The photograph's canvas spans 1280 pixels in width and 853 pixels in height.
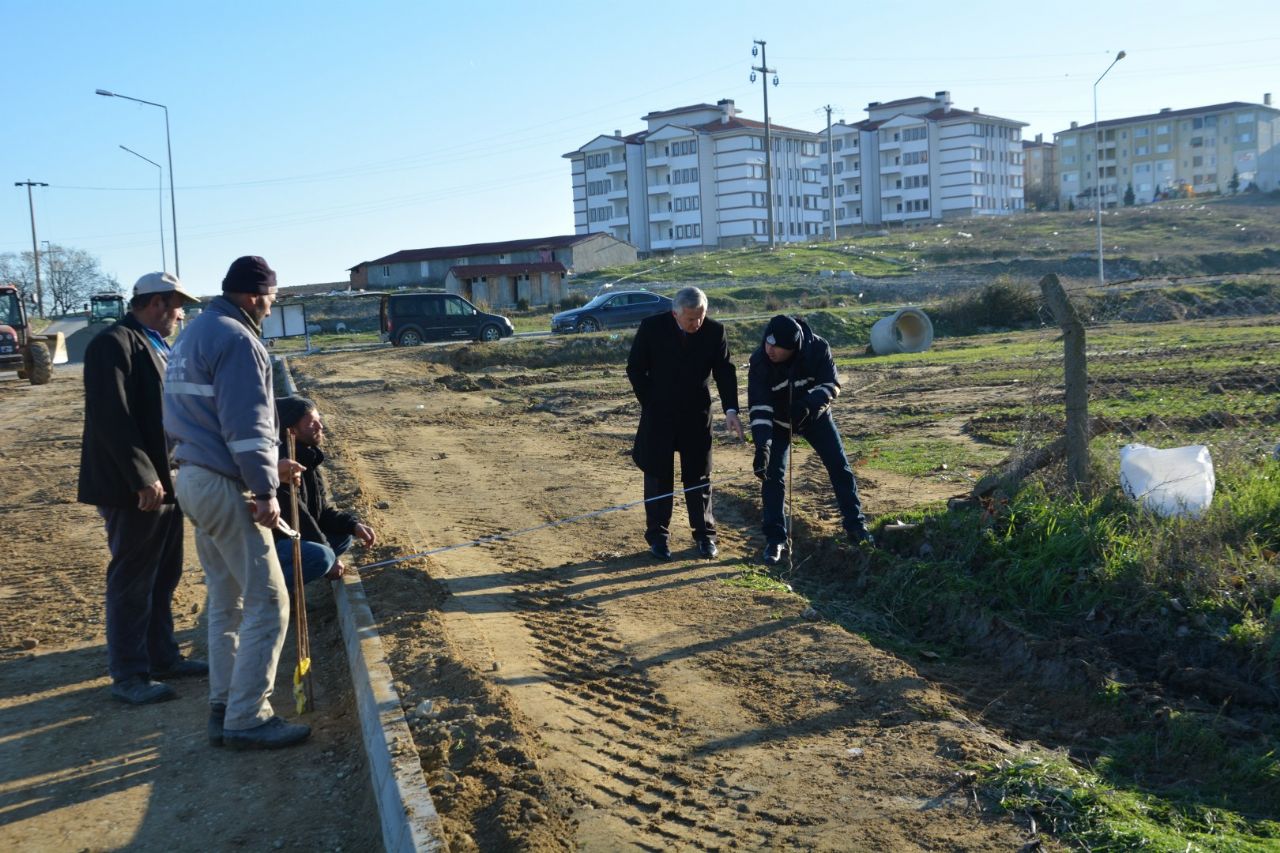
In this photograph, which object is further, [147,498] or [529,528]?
[529,528]

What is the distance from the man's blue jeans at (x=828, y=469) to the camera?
316 inches

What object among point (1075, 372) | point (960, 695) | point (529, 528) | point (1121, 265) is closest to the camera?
point (960, 695)

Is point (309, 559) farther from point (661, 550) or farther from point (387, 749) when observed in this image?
point (661, 550)

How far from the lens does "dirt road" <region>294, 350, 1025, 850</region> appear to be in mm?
4203

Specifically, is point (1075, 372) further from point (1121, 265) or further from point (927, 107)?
point (927, 107)

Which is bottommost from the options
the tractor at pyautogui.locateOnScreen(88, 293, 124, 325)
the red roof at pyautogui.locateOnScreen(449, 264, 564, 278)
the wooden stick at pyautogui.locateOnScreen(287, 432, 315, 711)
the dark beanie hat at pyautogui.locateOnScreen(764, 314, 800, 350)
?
the wooden stick at pyautogui.locateOnScreen(287, 432, 315, 711)

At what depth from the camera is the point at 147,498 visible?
5.64m

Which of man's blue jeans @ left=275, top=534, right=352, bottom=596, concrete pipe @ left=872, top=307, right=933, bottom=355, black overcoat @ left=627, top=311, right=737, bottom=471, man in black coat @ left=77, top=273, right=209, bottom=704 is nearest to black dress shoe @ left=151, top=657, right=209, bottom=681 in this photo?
man in black coat @ left=77, top=273, right=209, bottom=704

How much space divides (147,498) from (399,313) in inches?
1248

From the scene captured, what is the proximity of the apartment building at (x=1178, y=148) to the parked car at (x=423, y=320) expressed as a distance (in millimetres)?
102982

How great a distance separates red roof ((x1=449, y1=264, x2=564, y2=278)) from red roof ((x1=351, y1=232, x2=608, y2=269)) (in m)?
17.5

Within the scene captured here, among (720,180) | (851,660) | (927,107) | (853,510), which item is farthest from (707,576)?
(927,107)

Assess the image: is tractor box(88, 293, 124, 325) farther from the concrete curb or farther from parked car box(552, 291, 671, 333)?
the concrete curb

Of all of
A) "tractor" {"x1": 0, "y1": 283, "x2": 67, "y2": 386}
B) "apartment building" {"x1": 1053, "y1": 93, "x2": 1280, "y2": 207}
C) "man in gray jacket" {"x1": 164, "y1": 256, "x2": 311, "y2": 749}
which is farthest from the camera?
"apartment building" {"x1": 1053, "y1": 93, "x2": 1280, "y2": 207}
